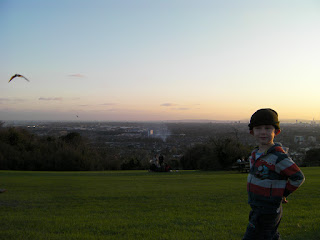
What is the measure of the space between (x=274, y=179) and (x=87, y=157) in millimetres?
48962

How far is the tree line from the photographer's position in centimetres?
4041

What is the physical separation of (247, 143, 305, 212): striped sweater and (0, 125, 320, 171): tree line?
36215 mm

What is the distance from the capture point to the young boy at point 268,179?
3418 mm

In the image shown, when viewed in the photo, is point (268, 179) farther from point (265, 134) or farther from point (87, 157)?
point (87, 157)

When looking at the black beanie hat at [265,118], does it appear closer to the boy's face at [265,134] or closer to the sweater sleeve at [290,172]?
the boy's face at [265,134]

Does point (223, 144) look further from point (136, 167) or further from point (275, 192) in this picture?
point (275, 192)

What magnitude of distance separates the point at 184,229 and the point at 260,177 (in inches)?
150

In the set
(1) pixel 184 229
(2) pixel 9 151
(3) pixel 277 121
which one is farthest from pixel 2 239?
(2) pixel 9 151

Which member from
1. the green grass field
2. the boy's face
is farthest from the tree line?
the boy's face

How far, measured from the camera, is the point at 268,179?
3.50 meters

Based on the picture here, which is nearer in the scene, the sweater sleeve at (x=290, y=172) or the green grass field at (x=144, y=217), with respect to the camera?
the sweater sleeve at (x=290, y=172)

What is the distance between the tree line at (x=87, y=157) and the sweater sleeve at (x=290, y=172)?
3629cm

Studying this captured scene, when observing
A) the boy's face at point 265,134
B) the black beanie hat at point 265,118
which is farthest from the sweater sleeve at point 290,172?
the black beanie hat at point 265,118

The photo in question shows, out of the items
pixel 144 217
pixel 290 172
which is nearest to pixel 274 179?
pixel 290 172
